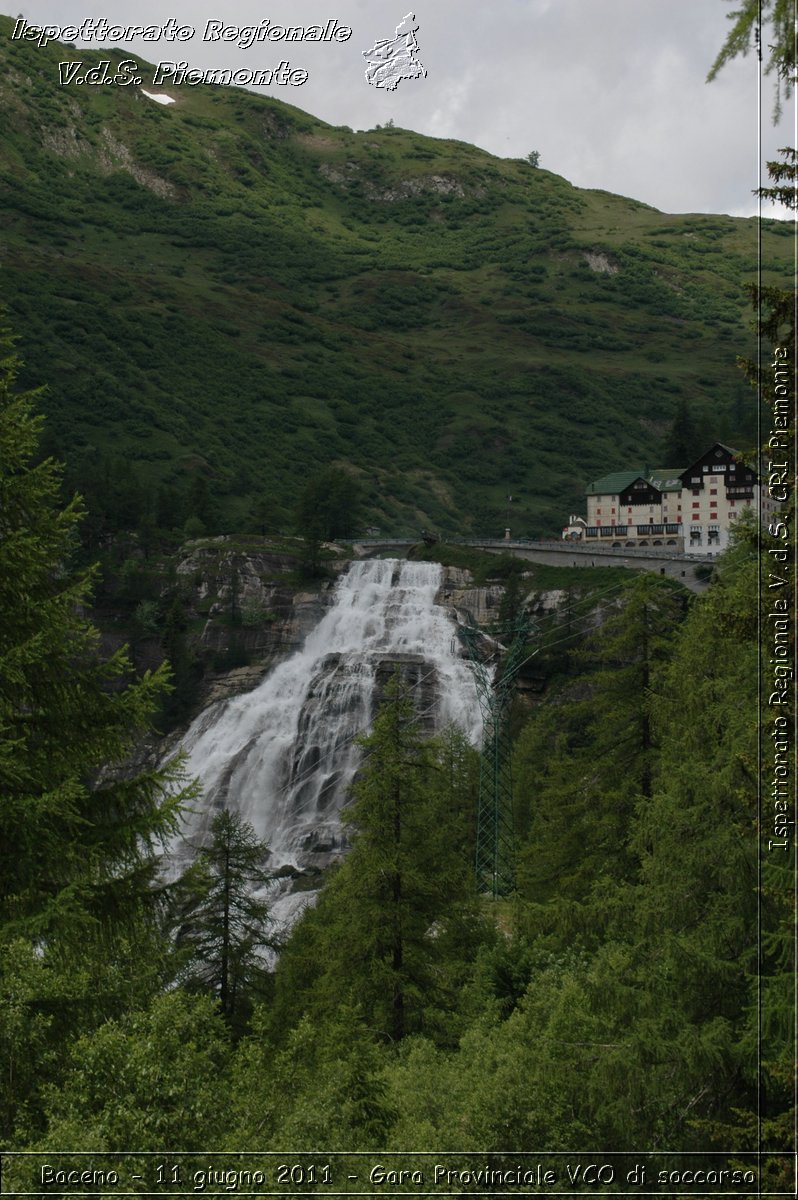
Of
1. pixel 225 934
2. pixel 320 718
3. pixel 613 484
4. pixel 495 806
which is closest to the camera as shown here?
pixel 225 934

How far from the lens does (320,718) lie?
83.3 m

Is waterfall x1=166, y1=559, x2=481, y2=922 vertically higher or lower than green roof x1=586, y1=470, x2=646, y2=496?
lower

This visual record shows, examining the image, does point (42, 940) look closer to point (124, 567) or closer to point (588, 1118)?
point (588, 1118)

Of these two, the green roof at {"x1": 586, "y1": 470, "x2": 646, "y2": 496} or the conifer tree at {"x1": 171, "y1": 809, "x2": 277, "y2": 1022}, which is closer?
the conifer tree at {"x1": 171, "y1": 809, "x2": 277, "y2": 1022}

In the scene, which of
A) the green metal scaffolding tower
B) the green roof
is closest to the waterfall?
the green metal scaffolding tower

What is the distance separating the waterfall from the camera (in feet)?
247

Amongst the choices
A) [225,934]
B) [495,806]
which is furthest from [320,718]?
[225,934]

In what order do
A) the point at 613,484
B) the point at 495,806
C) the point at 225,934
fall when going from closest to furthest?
the point at 225,934 → the point at 495,806 → the point at 613,484

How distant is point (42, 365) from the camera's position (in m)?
161

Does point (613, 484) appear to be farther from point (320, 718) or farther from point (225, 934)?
point (225, 934)

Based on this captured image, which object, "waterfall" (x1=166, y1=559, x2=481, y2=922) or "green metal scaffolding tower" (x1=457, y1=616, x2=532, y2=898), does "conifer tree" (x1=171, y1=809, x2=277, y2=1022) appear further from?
"waterfall" (x1=166, y1=559, x2=481, y2=922)

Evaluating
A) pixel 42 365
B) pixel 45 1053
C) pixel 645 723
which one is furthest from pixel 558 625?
pixel 42 365

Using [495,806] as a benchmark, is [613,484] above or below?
above

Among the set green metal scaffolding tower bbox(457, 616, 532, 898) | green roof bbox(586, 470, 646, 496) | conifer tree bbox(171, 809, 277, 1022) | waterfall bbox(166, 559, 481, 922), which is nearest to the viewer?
conifer tree bbox(171, 809, 277, 1022)
